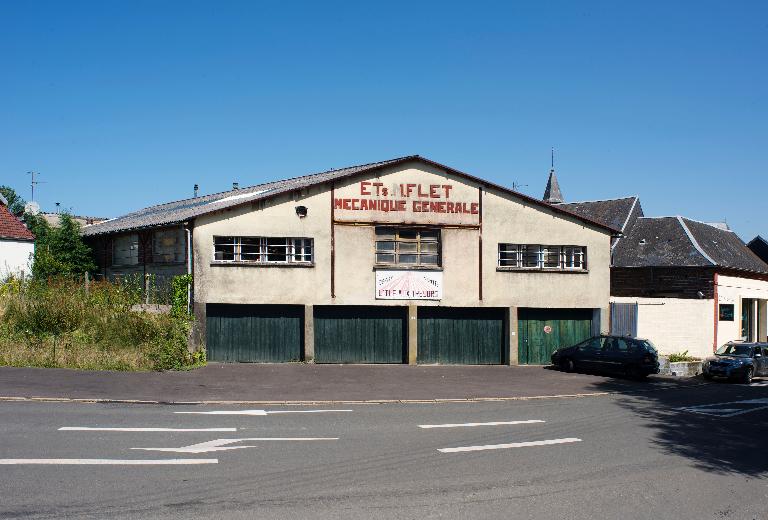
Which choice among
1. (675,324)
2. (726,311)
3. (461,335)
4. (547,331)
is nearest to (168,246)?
(461,335)

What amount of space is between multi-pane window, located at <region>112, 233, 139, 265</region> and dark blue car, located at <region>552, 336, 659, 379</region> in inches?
661

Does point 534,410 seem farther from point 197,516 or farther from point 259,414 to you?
point 197,516

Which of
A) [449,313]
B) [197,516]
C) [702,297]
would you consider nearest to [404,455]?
[197,516]

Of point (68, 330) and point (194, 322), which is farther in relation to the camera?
point (194, 322)

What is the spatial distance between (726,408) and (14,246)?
1158 inches

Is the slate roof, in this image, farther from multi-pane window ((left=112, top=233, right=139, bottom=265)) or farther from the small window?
multi-pane window ((left=112, top=233, right=139, bottom=265))

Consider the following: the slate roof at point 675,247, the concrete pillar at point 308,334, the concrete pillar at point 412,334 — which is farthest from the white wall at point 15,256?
the slate roof at point 675,247

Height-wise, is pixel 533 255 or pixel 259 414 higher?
pixel 533 255

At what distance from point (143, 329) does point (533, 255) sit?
48.3 ft

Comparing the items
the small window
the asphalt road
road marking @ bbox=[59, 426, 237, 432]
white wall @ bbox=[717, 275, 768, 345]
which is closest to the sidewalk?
the asphalt road

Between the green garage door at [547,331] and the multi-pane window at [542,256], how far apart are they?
69.3 inches

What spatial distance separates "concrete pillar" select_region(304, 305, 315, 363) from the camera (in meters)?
26.2

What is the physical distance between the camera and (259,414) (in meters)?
15.6

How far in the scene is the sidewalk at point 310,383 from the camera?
683 inches
